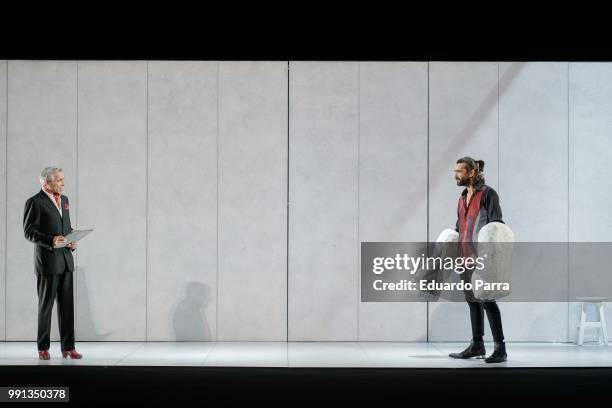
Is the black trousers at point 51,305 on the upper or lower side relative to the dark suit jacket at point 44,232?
lower

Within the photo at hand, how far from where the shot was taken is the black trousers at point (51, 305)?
21.5ft

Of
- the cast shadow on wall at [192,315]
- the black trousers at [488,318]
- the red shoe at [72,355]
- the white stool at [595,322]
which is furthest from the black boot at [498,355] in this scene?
the red shoe at [72,355]

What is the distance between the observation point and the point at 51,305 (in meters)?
6.59

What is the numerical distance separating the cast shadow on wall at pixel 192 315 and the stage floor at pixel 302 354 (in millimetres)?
157

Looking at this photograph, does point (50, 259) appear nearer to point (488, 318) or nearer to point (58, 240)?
point (58, 240)

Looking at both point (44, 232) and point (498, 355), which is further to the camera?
point (44, 232)

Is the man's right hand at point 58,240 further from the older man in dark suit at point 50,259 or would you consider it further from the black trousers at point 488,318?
the black trousers at point 488,318

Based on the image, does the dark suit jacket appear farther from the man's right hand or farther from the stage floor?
the stage floor

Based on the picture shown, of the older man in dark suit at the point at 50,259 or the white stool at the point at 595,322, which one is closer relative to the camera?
the older man in dark suit at the point at 50,259

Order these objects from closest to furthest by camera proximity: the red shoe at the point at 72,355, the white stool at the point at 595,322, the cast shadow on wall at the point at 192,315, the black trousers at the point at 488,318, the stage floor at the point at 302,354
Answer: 1. the stage floor at the point at 302,354
2. the black trousers at the point at 488,318
3. the red shoe at the point at 72,355
4. the white stool at the point at 595,322
5. the cast shadow on wall at the point at 192,315

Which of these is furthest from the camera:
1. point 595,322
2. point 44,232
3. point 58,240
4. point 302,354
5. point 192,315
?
point 192,315

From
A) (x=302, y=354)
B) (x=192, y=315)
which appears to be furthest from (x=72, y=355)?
(x=302, y=354)

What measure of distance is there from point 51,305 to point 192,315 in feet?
5.50
